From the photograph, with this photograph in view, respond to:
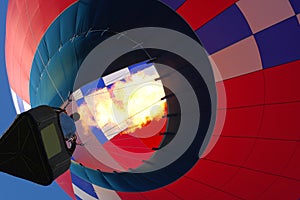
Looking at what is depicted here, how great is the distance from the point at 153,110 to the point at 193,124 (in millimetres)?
394

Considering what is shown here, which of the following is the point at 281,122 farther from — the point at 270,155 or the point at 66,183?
the point at 66,183

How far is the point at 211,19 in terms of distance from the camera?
10.3 ft

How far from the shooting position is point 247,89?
126 inches

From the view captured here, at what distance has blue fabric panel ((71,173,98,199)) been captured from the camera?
175 inches

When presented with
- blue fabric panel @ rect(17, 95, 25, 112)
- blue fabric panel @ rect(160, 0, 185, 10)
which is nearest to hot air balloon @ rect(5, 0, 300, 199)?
blue fabric panel @ rect(160, 0, 185, 10)

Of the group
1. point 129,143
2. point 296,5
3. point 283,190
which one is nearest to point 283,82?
point 296,5

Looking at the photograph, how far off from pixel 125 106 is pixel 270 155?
142 centimetres

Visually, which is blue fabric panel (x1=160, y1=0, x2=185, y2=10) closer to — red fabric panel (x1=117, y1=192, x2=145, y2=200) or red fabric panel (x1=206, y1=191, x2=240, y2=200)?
red fabric panel (x1=206, y1=191, x2=240, y2=200)

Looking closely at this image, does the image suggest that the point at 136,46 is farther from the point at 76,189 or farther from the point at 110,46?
the point at 76,189

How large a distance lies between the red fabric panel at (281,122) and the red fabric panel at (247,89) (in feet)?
0.47

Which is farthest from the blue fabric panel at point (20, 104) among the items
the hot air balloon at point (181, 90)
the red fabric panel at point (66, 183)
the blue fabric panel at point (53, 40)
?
the blue fabric panel at point (53, 40)

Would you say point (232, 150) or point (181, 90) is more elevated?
point (181, 90)

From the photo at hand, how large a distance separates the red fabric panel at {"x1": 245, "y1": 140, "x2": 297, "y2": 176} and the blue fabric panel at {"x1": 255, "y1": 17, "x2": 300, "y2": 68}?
73 cm

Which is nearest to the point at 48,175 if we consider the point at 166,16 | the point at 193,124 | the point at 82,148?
the point at 82,148
